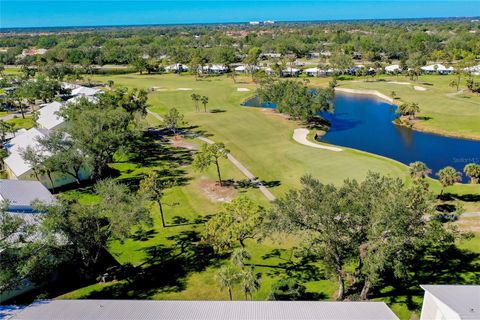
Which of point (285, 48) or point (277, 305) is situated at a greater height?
point (285, 48)

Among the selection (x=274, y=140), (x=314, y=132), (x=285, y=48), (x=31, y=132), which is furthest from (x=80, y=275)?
(x=285, y=48)

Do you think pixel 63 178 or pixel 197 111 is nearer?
pixel 63 178

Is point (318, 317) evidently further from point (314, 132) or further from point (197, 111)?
point (197, 111)

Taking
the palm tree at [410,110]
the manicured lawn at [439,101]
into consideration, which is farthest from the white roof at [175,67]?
the palm tree at [410,110]

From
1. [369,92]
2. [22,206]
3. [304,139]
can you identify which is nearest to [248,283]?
[22,206]

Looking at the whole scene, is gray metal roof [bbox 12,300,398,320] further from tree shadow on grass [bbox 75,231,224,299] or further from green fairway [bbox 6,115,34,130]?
green fairway [bbox 6,115,34,130]

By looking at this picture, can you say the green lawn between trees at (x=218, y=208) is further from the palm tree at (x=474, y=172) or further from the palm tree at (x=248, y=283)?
the palm tree at (x=248, y=283)
